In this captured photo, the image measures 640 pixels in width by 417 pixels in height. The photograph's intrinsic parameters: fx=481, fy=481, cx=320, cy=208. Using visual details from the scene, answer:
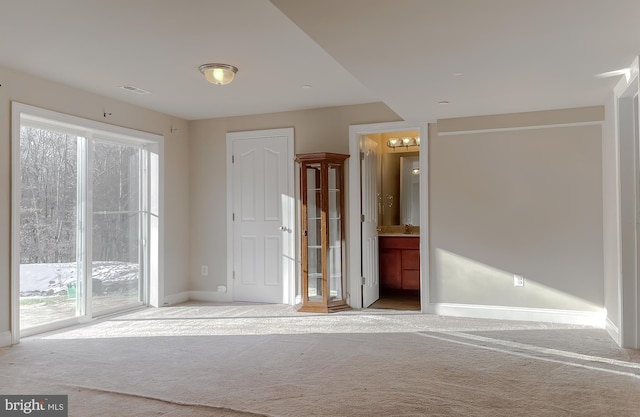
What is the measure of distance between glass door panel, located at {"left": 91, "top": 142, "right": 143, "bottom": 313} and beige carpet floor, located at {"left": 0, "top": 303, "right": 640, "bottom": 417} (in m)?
0.58

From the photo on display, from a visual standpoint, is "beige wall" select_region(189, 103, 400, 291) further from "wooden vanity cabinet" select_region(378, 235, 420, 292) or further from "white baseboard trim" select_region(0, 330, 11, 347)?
"white baseboard trim" select_region(0, 330, 11, 347)

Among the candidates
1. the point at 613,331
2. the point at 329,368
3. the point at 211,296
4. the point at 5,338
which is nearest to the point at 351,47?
the point at 329,368

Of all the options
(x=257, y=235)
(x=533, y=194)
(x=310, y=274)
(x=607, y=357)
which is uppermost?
(x=533, y=194)

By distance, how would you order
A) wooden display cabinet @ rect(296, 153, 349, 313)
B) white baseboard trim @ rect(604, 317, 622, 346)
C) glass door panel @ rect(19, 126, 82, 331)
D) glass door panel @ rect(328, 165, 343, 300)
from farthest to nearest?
glass door panel @ rect(328, 165, 343, 300) < wooden display cabinet @ rect(296, 153, 349, 313) < glass door panel @ rect(19, 126, 82, 331) < white baseboard trim @ rect(604, 317, 622, 346)

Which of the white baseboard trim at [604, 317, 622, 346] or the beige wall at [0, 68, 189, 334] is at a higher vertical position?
the beige wall at [0, 68, 189, 334]

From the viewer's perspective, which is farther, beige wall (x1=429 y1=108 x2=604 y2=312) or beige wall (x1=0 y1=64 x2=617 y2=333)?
beige wall (x1=429 y1=108 x2=604 y2=312)

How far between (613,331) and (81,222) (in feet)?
16.7

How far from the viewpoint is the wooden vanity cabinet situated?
621 centimetres

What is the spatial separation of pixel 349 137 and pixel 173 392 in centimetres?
352

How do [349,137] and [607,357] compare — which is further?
[349,137]

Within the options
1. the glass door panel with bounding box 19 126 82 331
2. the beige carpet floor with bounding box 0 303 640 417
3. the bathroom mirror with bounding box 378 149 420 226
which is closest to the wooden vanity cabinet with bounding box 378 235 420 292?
the bathroom mirror with bounding box 378 149 420 226

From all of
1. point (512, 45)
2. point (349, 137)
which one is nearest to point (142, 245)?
point (349, 137)

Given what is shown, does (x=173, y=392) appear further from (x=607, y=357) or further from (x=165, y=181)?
(x=165, y=181)

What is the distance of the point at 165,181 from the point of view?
5.93m
